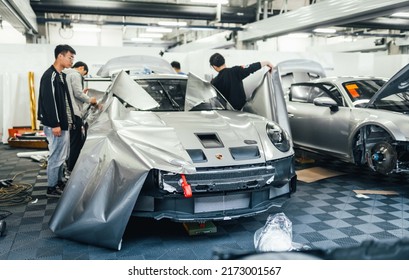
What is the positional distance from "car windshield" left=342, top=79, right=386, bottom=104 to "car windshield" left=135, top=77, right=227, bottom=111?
69.7 inches

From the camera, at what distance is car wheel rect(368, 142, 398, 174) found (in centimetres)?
392

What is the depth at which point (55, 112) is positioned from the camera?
11.7 feet

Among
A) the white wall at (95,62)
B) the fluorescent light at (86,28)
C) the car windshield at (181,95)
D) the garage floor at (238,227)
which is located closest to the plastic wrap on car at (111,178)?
the garage floor at (238,227)

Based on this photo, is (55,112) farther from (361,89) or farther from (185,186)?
(361,89)

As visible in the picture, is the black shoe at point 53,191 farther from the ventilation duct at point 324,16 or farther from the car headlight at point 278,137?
the ventilation duct at point 324,16

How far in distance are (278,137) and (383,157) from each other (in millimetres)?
1570

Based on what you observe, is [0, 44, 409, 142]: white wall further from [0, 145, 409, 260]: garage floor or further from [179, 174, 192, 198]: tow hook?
[179, 174, 192, 198]: tow hook

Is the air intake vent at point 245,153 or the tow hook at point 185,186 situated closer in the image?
the tow hook at point 185,186

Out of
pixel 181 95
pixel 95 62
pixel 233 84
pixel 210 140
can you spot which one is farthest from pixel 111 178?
pixel 95 62

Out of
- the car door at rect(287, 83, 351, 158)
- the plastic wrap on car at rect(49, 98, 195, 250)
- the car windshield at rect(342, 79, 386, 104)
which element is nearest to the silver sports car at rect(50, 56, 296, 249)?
the plastic wrap on car at rect(49, 98, 195, 250)

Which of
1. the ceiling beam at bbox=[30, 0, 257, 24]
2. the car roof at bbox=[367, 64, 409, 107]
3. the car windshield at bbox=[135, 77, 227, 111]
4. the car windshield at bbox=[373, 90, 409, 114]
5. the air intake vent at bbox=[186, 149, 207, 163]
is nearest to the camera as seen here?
the air intake vent at bbox=[186, 149, 207, 163]

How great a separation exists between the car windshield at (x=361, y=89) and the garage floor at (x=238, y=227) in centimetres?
104

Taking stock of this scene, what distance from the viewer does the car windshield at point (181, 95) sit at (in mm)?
3602

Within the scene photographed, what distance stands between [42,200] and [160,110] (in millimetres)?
1542
